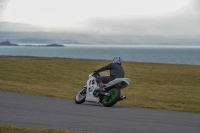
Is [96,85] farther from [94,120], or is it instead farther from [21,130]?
[21,130]

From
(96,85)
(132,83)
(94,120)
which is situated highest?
(132,83)

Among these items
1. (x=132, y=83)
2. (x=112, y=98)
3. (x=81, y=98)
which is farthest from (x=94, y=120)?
(x=132, y=83)

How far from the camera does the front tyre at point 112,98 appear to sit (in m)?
16.2

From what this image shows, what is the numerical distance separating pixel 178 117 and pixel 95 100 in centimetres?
372

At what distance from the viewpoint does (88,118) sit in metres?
12.6

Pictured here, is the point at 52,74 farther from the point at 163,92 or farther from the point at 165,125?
the point at 165,125

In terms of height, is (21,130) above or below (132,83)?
below

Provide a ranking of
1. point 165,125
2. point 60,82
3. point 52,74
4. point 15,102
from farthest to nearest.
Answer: point 52,74 → point 60,82 → point 15,102 → point 165,125

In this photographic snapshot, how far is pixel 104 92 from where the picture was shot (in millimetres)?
16688

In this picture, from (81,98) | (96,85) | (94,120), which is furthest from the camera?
(81,98)

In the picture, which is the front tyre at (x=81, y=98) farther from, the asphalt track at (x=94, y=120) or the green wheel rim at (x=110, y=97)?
the asphalt track at (x=94, y=120)

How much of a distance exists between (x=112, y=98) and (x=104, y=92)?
422 millimetres

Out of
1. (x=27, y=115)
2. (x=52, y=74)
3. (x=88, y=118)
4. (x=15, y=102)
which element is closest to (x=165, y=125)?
(x=88, y=118)

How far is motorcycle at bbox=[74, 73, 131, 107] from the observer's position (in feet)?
53.7
